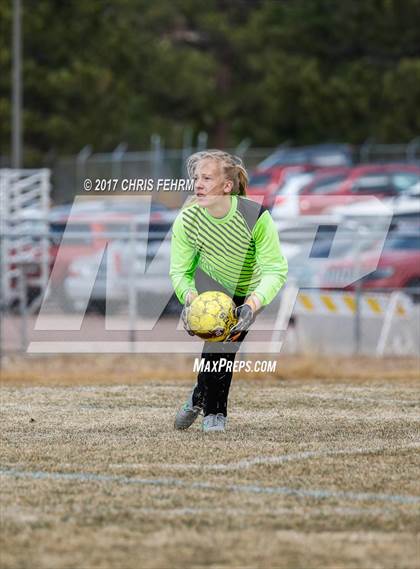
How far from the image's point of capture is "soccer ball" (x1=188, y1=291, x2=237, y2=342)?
762 cm

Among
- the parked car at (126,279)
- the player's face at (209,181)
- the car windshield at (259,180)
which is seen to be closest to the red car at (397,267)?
the parked car at (126,279)

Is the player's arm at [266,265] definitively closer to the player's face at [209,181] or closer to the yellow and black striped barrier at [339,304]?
the player's face at [209,181]

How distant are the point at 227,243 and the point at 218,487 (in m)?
1.98

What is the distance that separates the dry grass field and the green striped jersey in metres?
0.93

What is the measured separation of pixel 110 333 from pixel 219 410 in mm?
8894

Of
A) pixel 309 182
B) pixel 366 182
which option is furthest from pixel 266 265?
pixel 309 182

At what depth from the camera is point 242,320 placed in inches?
303

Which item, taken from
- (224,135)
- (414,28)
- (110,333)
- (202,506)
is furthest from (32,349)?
(224,135)

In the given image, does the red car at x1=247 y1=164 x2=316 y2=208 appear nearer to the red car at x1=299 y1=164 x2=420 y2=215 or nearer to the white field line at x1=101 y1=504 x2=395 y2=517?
the red car at x1=299 y1=164 x2=420 y2=215

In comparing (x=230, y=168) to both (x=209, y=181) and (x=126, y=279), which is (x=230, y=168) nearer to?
(x=209, y=181)

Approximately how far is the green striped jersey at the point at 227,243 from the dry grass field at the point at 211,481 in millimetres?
928

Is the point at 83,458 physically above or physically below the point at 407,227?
above

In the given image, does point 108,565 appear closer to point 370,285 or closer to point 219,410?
point 219,410

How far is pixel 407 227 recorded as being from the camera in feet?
60.1
